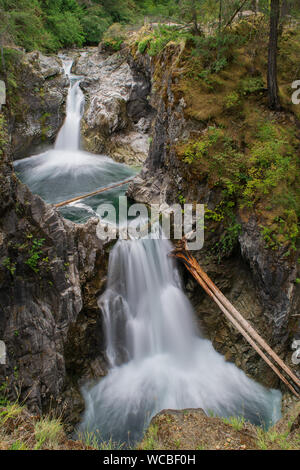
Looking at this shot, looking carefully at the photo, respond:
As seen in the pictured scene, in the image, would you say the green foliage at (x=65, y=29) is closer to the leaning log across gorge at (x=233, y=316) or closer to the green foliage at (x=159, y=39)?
the green foliage at (x=159, y=39)

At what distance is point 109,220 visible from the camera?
29.5 feet

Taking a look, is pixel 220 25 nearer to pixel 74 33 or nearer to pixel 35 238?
pixel 35 238

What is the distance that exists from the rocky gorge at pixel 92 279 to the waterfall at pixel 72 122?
7286mm

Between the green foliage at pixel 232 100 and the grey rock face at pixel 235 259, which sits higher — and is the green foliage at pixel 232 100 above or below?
above

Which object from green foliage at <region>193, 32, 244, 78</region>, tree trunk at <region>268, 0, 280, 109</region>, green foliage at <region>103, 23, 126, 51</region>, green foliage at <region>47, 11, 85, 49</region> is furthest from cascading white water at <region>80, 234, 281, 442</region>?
green foliage at <region>47, 11, 85, 49</region>

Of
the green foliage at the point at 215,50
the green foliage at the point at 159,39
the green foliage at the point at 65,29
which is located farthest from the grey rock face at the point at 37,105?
the green foliage at the point at 215,50

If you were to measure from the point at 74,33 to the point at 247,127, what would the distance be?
20672mm

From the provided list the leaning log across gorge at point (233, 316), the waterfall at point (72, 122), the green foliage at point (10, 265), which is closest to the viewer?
the green foliage at point (10, 265)

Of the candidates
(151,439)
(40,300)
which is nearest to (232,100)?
(40,300)

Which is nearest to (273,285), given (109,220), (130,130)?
(109,220)

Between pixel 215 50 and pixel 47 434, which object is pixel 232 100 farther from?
pixel 47 434

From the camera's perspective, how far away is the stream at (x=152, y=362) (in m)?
5.69

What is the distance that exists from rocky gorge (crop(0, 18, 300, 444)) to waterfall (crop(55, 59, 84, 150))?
7.29 meters
